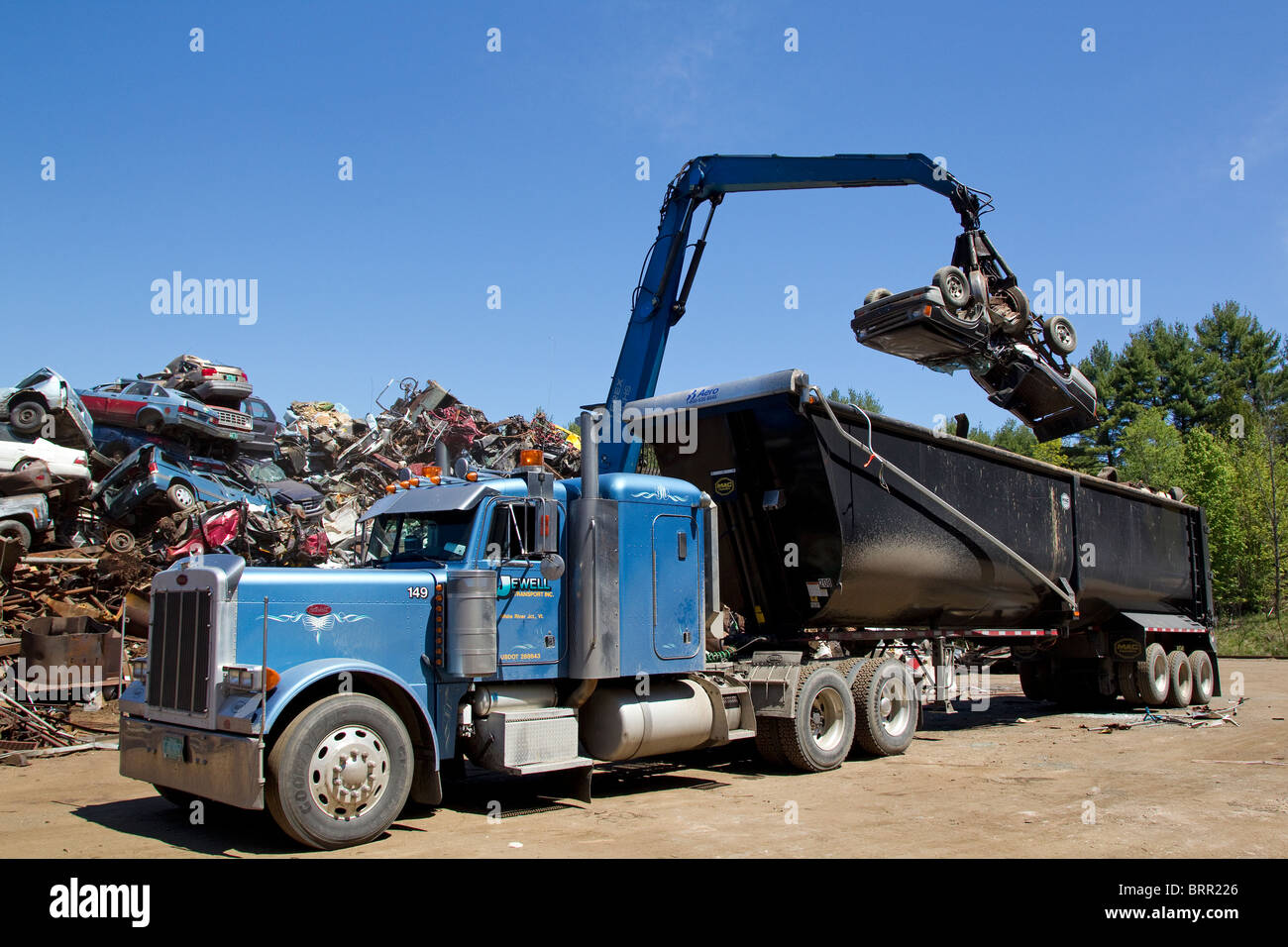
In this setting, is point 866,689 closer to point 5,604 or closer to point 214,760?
point 214,760

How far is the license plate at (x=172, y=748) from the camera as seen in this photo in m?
6.68

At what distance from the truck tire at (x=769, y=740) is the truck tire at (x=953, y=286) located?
5596 mm

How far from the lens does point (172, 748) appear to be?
6.75 metres

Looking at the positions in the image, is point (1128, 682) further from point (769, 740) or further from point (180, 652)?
point (180, 652)

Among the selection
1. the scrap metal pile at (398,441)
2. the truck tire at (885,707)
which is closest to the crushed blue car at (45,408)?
the scrap metal pile at (398,441)

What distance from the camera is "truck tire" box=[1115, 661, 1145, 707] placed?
15406 mm

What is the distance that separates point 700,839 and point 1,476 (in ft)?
50.9

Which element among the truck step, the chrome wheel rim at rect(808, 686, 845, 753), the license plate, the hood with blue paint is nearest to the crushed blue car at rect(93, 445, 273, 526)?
the license plate

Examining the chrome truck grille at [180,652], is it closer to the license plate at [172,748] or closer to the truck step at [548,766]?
the license plate at [172,748]

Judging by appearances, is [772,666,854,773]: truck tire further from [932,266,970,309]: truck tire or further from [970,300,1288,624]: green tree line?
[970,300,1288,624]: green tree line

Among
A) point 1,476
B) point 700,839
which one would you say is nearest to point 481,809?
point 700,839

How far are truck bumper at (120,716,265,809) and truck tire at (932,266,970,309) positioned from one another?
9195 millimetres

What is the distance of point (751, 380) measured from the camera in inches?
398
